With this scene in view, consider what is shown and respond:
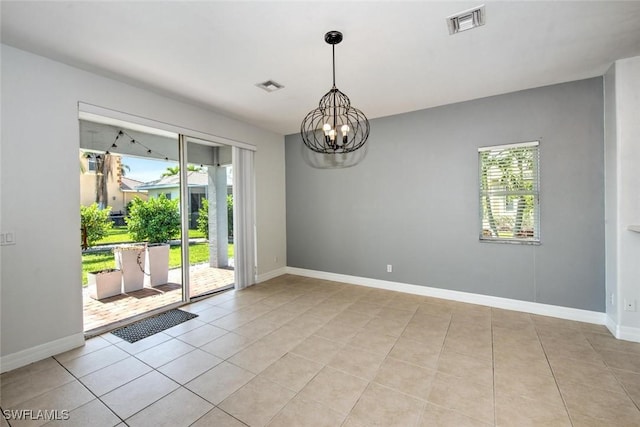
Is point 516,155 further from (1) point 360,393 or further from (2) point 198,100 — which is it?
(2) point 198,100

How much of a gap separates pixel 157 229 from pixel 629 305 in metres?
6.37

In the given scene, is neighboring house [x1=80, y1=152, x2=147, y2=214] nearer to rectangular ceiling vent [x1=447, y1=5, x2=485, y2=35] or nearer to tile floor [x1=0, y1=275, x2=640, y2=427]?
tile floor [x1=0, y1=275, x2=640, y2=427]

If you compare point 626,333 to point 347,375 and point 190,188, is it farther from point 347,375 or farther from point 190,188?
point 190,188

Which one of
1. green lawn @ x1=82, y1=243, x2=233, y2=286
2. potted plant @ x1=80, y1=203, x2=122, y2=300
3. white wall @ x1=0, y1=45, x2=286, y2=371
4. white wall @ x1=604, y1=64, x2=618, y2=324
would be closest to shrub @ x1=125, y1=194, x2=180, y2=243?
green lawn @ x1=82, y1=243, x2=233, y2=286

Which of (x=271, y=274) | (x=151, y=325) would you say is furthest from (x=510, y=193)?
(x=151, y=325)

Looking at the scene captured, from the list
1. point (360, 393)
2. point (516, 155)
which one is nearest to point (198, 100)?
point (360, 393)

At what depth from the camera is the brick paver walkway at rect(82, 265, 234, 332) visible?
3.51 m

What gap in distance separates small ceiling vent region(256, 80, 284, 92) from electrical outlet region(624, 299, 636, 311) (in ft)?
14.6

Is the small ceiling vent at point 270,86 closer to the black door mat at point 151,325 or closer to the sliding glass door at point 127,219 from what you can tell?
the sliding glass door at point 127,219

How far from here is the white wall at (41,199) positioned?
2.44m

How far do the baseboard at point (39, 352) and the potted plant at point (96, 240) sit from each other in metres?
1.43

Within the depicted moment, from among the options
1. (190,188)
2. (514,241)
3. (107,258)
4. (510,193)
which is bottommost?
(107,258)

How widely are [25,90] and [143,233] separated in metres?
2.60

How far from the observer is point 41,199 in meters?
2.63
